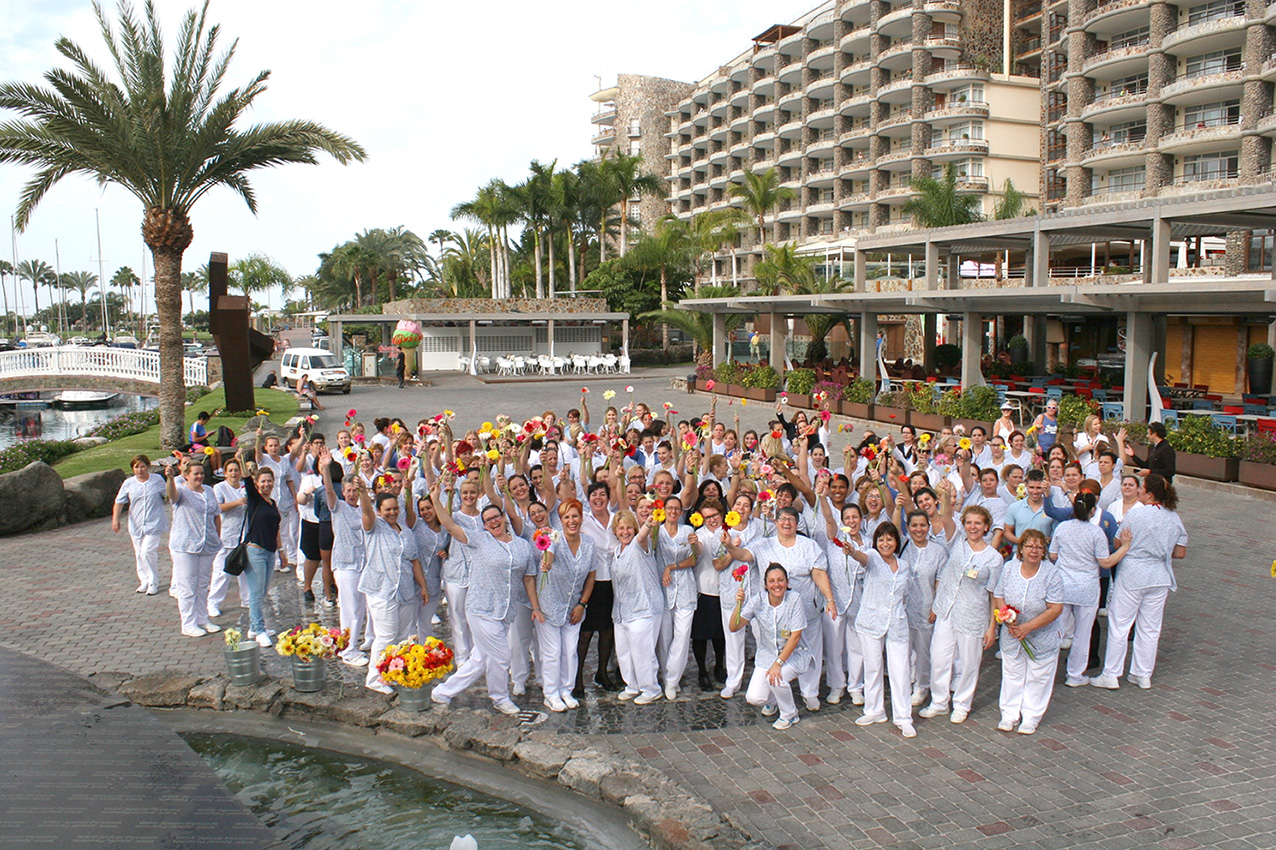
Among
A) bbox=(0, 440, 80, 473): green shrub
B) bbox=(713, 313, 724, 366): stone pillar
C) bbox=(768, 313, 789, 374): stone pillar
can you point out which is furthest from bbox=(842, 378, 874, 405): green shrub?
bbox=(0, 440, 80, 473): green shrub

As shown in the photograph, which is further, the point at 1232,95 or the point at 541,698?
the point at 1232,95

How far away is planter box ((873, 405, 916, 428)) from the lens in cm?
2267

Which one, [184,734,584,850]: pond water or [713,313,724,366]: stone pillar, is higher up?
[713,313,724,366]: stone pillar

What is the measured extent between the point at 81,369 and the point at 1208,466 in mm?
31939

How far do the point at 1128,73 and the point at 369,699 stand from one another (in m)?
49.2

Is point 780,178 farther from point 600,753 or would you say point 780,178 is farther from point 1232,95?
point 600,753

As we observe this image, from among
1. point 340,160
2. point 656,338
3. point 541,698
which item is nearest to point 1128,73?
point 656,338

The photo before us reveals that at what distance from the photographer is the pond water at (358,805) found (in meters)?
5.38

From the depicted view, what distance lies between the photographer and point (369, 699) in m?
6.81

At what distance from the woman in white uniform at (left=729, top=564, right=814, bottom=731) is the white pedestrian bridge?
95.4ft

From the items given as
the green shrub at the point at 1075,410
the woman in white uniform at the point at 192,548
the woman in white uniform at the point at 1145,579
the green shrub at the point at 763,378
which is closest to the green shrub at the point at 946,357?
the green shrub at the point at 763,378

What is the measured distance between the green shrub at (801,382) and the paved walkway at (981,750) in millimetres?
17220

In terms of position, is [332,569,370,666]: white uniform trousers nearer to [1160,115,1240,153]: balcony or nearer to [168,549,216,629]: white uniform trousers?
[168,549,216,629]: white uniform trousers

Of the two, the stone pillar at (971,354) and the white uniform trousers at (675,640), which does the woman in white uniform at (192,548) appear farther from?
the stone pillar at (971,354)
